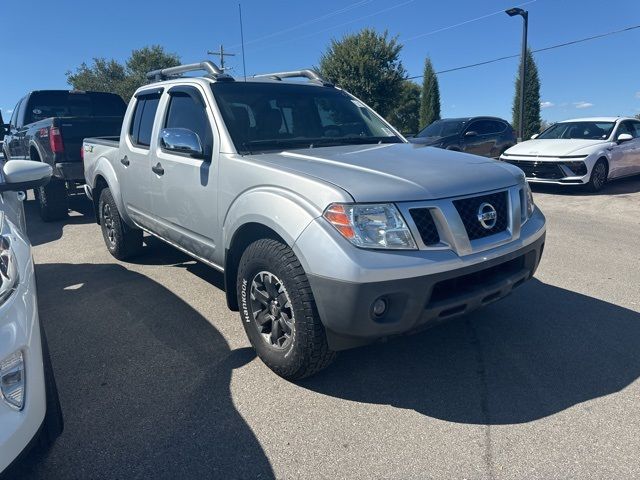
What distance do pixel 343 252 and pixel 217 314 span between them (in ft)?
6.34

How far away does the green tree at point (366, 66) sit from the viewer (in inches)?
925

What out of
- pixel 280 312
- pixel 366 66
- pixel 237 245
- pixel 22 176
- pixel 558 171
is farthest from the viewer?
pixel 366 66

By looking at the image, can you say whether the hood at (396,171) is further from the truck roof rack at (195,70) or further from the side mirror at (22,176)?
the side mirror at (22,176)

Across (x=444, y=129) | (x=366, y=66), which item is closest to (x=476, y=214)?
(x=444, y=129)

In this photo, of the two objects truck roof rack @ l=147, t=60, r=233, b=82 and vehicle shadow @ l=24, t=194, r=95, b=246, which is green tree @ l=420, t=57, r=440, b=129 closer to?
vehicle shadow @ l=24, t=194, r=95, b=246

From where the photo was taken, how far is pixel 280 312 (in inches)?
114

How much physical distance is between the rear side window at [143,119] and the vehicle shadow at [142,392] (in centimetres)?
144

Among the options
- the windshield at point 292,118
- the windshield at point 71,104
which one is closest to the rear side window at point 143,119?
the windshield at point 292,118

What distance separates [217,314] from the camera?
4004 mm

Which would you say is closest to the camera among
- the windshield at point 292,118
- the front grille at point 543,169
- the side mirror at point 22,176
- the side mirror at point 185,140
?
the side mirror at point 22,176

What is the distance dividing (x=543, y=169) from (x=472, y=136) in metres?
2.67

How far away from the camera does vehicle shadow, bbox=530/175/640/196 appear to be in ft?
33.2

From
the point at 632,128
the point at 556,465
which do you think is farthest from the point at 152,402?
the point at 632,128

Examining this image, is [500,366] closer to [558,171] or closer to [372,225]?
[372,225]
